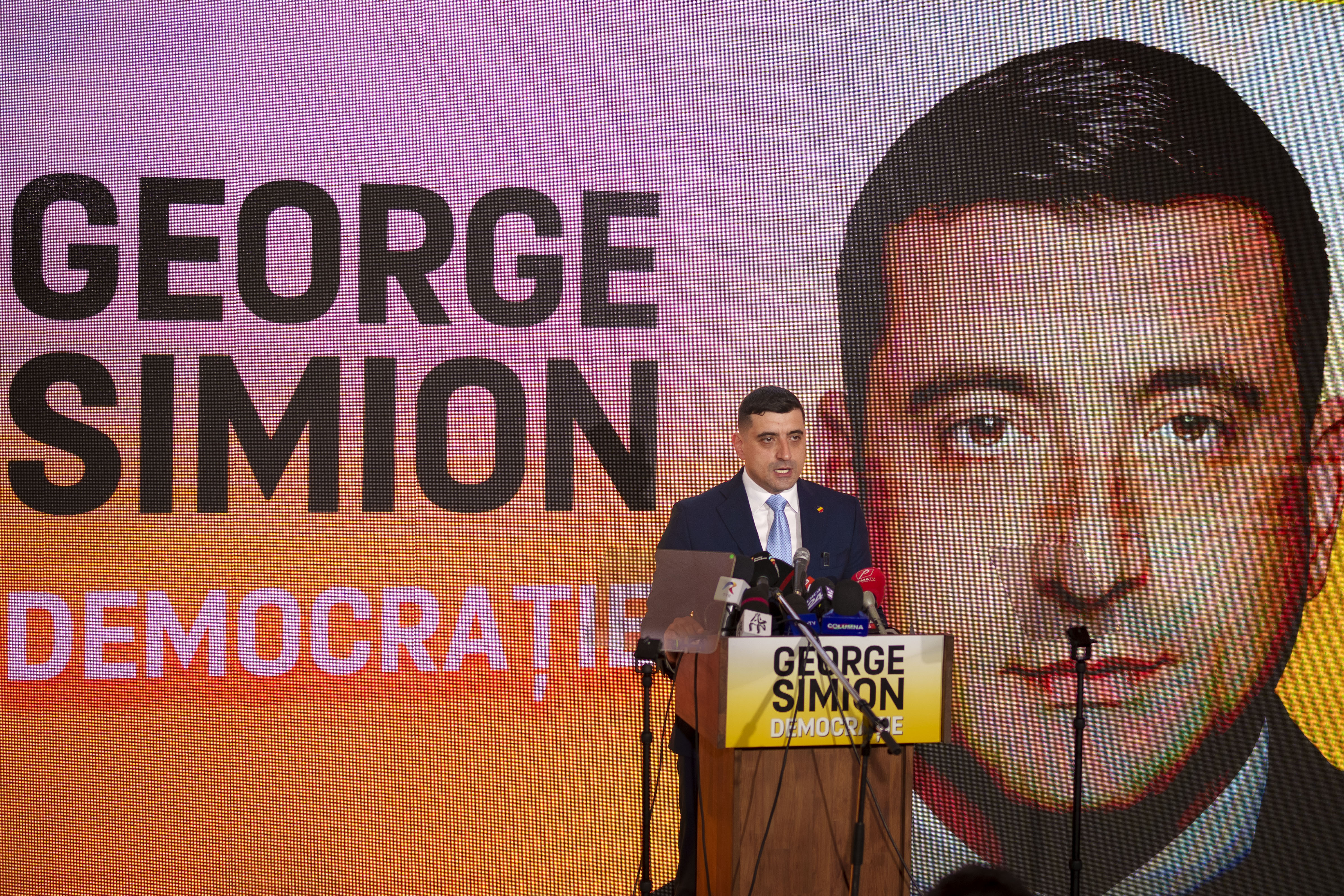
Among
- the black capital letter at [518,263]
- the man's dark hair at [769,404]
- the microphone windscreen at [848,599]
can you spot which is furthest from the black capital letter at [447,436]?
the microphone windscreen at [848,599]

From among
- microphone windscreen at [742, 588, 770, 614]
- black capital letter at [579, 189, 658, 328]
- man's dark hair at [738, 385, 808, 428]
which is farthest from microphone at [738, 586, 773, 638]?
black capital letter at [579, 189, 658, 328]

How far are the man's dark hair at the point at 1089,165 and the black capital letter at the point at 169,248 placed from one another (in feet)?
7.76

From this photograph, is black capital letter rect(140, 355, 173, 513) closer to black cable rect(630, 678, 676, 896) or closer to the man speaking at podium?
the man speaking at podium

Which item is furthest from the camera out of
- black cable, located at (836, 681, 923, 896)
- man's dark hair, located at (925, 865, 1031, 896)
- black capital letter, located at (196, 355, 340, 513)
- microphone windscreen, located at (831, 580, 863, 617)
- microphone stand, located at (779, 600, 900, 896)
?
black capital letter, located at (196, 355, 340, 513)

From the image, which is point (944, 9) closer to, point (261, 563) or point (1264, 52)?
point (1264, 52)

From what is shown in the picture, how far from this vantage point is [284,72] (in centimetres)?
380

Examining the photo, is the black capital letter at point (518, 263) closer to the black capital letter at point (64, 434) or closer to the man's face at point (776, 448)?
the man's face at point (776, 448)

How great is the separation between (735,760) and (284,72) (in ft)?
9.47

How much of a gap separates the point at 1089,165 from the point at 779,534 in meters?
2.16

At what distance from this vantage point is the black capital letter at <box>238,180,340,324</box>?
3.79m

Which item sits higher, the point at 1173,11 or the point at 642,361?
the point at 1173,11

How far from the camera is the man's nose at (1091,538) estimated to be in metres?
4.26

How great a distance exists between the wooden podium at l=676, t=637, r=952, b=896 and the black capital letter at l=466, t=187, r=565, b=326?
5.57 ft

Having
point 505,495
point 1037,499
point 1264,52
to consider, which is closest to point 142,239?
point 505,495
